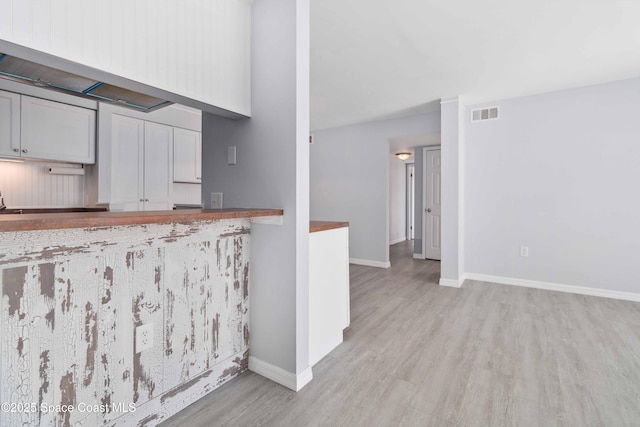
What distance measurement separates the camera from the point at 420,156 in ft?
19.7

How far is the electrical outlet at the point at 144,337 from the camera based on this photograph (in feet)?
4.59

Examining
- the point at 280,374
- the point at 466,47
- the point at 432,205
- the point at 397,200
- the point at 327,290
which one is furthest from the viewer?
the point at 397,200

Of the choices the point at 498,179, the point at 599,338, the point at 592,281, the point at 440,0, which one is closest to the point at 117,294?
the point at 440,0

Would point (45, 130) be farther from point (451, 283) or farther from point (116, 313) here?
point (451, 283)

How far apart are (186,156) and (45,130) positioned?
5.37 ft

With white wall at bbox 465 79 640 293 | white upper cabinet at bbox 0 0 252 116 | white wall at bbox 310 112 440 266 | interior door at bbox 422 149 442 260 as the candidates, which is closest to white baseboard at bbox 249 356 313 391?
white upper cabinet at bbox 0 0 252 116

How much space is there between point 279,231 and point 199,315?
0.66 meters

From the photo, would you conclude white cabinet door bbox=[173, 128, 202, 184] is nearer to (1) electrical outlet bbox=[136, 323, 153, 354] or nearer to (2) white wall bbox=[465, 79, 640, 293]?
(1) electrical outlet bbox=[136, 323, 153, 354]

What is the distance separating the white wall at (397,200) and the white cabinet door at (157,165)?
5.06m

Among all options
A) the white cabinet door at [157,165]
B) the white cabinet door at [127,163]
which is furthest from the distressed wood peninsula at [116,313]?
the white cabinet door at [157,165]

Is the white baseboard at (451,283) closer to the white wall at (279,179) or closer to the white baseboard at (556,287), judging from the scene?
the white baseboard at (556,287)

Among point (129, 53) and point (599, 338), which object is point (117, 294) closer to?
point (129, 53)

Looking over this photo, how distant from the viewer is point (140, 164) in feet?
13.0

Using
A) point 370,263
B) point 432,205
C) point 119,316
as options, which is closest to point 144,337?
point 119,316
